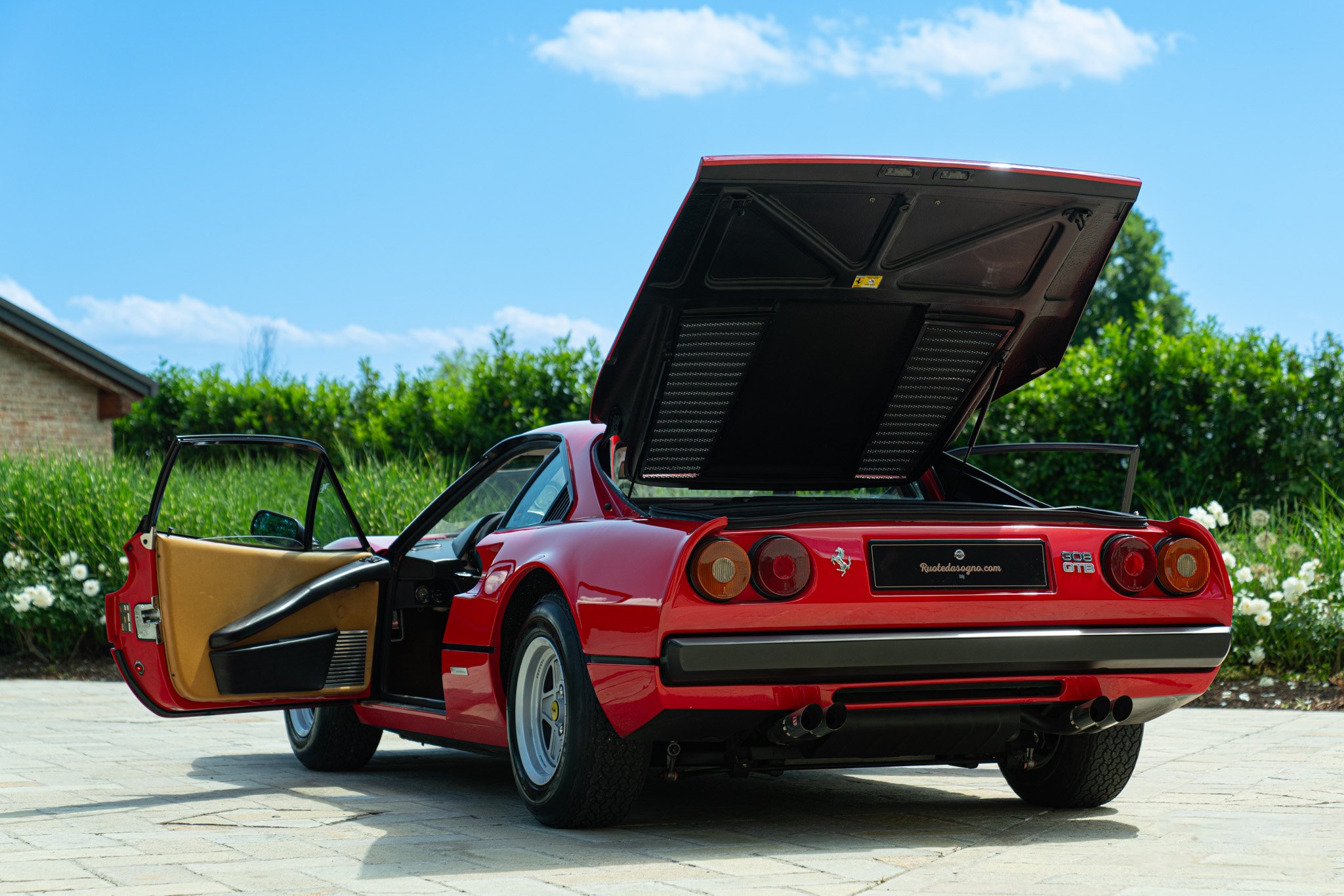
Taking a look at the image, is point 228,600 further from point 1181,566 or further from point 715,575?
point 1181,566

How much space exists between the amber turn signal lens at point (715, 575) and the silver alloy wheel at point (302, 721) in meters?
3.05

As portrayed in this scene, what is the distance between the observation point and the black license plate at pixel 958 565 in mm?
4309

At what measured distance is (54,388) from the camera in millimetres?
21656

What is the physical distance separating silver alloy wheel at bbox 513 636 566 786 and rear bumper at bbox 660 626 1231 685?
775 millimetres

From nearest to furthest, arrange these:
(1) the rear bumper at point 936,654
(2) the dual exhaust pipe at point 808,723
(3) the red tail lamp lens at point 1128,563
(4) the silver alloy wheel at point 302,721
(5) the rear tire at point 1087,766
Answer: (1) the rear bumper at point 936,654, (2) the dual exhaust pipe at point 808,723, (3) the red tail lamp lens at point 1128,563, (5) the rear tire at point 1087,766, (4) the silver alloy wheel at point 302,721

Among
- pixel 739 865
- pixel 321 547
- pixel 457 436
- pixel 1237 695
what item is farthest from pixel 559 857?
pixel 457 436

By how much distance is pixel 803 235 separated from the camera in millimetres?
4809

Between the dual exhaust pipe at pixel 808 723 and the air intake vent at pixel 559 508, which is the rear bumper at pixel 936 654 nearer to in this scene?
the dual exhaust pipe at pixel 808 723

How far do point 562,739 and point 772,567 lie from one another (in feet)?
3.19

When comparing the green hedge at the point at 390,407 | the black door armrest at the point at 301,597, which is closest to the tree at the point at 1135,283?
the green hedge at the point at 390,407

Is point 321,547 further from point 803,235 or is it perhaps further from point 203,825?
point 803,235

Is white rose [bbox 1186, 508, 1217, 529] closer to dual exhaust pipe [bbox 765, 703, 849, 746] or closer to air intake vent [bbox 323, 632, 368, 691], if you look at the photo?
air intake vent [bbox 323, 632, 368, 691]

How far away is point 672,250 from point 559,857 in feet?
6.25

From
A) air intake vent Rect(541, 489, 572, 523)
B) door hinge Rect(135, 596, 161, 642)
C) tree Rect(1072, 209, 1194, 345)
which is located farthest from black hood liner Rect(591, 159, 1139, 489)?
tree Rect(1072, 209, 1194, 345)
